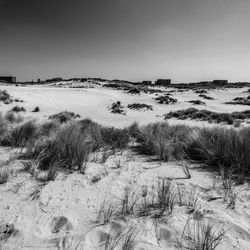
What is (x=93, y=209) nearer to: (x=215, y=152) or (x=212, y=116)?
(x=215, y=152)

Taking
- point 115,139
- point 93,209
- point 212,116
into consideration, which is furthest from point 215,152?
point 212,116

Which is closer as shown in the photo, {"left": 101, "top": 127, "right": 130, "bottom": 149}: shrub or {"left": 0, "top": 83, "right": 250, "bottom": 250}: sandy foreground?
{"left": 0, "top": 83, "right": 250, "bottom": 250}: sandy foreground

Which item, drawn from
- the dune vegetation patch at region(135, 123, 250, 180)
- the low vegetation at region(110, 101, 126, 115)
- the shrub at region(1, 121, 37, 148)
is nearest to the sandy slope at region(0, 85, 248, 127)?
the low vegetation at region(110, 101, 126, 115)

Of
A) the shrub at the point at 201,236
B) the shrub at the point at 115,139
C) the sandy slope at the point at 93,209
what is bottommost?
the sandy slope at the point at 93,209

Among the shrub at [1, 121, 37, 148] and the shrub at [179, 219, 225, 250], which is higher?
the shrub at [1, 121, 37, 148]

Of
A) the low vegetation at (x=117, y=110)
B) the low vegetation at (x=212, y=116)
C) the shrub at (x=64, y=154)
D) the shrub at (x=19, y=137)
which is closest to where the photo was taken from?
the shrub at (x=64, y=154)

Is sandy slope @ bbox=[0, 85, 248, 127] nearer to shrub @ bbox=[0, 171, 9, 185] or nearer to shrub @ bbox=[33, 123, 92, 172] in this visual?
shrub @ bbox=[33, 123, 92, 172]

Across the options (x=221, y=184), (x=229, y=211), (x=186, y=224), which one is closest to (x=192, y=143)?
(x=221, y=184)

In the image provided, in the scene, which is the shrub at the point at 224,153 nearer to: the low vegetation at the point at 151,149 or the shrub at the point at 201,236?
the low vegetation at the point at 151,149

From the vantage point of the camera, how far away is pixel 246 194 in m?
2.31

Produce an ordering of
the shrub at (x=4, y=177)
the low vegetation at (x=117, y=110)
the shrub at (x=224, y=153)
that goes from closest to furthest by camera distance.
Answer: the shrub at (x=4, y=177), the shrub at (x=224, y=153), the low vegetation at (x=117, y=110)

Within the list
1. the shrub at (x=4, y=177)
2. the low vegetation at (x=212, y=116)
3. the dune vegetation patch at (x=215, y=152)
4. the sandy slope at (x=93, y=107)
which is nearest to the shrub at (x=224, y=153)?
the dune vegetation patch at (x=215, y=152)

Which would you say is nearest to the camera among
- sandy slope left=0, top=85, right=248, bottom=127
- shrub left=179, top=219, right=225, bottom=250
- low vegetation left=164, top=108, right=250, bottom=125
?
shrub left=179, top=219, right=225, bottom=250

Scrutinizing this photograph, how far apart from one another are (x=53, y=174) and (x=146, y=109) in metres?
13.9
